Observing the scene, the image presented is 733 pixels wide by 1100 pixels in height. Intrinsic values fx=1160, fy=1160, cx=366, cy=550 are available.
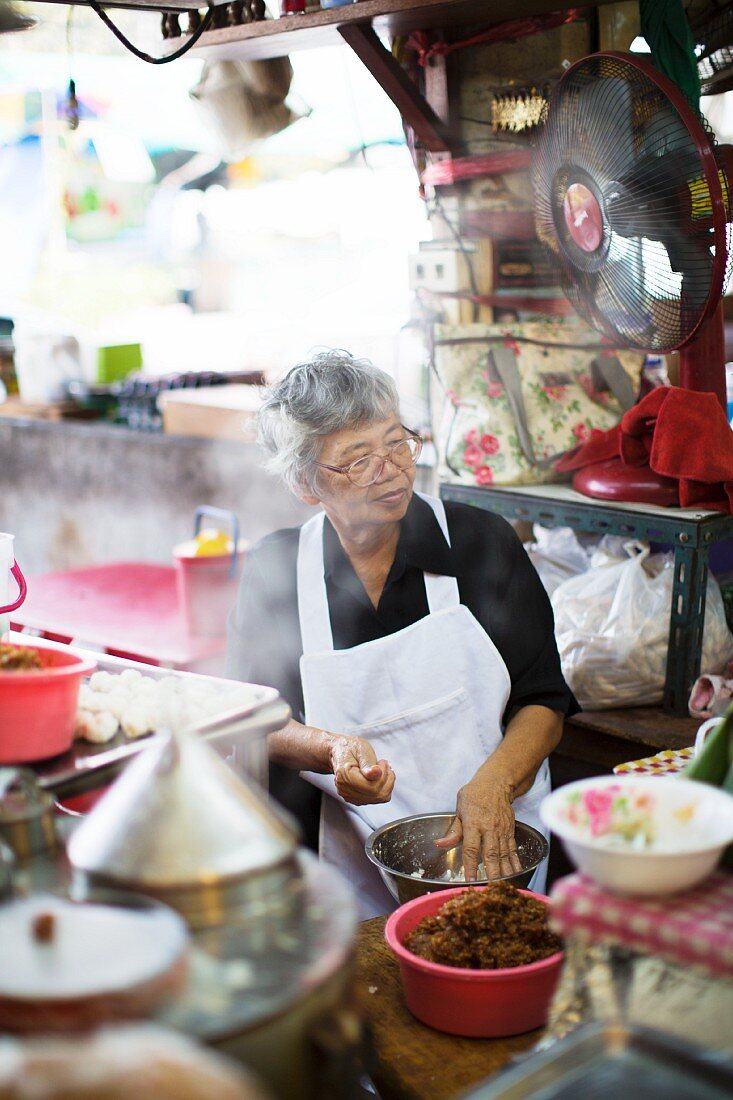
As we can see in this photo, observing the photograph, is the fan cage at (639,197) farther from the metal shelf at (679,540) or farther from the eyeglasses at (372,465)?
the eyeglasses at (372,465)

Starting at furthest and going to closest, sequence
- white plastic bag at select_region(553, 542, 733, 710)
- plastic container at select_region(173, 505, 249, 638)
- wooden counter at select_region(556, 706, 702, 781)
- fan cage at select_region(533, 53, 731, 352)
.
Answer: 1. plastic container at select_region(173, 505, 249, 638)
2. white plastic bag at select_region(553, 542, 733, 710)
3. wooden counter at select_region(556, 706, 702, 781)
4. fan cage at select_region(533, 53, 731, 352)

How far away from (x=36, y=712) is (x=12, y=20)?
2142 mm

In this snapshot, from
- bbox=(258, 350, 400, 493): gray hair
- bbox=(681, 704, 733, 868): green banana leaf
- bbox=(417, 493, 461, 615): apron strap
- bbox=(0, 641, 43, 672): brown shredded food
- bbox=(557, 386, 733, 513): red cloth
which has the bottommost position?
bbox=(417, 493, 461, 615): apron strap

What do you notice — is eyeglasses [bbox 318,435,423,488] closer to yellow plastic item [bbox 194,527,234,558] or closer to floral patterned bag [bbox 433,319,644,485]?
floral patterned bag [bbox 433,319,644,485]

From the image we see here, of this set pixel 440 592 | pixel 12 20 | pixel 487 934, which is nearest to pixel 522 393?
pixel 440 592

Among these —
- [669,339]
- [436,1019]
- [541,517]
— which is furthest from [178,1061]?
[541,517]

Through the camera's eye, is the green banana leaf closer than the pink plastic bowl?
Yes

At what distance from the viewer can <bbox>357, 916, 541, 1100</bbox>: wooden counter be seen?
1.56 m

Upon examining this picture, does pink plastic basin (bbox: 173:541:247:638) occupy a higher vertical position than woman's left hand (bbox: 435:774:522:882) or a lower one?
higher

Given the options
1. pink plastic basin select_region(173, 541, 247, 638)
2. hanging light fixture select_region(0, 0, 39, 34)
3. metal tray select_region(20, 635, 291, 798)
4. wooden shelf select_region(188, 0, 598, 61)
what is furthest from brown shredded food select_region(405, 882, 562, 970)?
hanging light fixture select_region(0, 0, 39, 34)

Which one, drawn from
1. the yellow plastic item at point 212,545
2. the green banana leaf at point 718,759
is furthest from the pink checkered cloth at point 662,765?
the yellow plastic item at point 212,545

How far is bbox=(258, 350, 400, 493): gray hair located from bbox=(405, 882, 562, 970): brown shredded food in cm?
109

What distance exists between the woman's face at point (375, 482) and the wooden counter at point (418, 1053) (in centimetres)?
104

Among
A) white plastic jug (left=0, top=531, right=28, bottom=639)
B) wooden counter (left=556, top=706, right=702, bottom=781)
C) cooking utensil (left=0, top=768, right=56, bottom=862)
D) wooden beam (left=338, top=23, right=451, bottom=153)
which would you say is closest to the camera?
cooking utensil (left=0, top=768, right=56, bottom=862)
